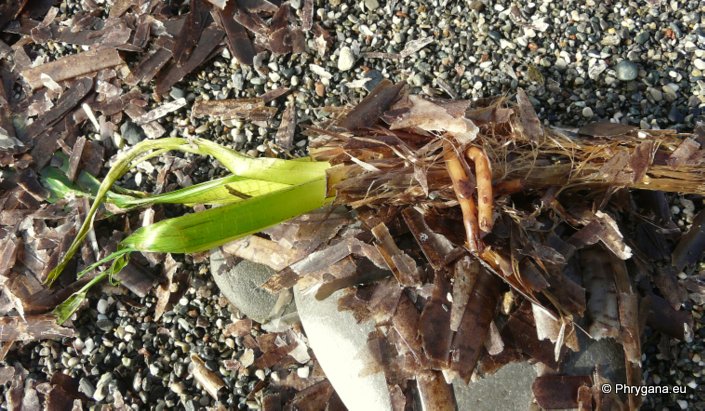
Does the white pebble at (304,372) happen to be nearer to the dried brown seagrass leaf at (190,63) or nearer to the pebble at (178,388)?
the pebble at (178,388)

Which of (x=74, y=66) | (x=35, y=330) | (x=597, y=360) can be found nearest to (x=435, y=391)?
(x=597, y=360)

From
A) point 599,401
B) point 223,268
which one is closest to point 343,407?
point 223,268

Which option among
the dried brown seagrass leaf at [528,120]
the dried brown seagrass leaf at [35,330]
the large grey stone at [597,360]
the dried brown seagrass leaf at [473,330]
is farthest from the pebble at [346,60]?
the dried brown seagrass leaf at [35,330]

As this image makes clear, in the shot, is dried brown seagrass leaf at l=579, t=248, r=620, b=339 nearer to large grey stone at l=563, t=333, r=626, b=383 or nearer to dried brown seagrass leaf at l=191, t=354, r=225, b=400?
large grey stone at l=563, t=333, r=626, b=383

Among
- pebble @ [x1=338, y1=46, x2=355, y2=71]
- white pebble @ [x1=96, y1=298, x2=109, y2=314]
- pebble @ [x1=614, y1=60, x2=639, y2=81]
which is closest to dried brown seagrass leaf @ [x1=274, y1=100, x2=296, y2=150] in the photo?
pebble @ [x1=338, y1=46, x2=355, y2=71]

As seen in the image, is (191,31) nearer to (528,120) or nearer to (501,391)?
(528,120)

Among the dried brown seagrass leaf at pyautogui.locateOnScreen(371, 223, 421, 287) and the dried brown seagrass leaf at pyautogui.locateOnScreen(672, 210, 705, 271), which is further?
the dried brown seagrass leaf at pyautogui.locateOnScreen(672, 210, 705, 271)
